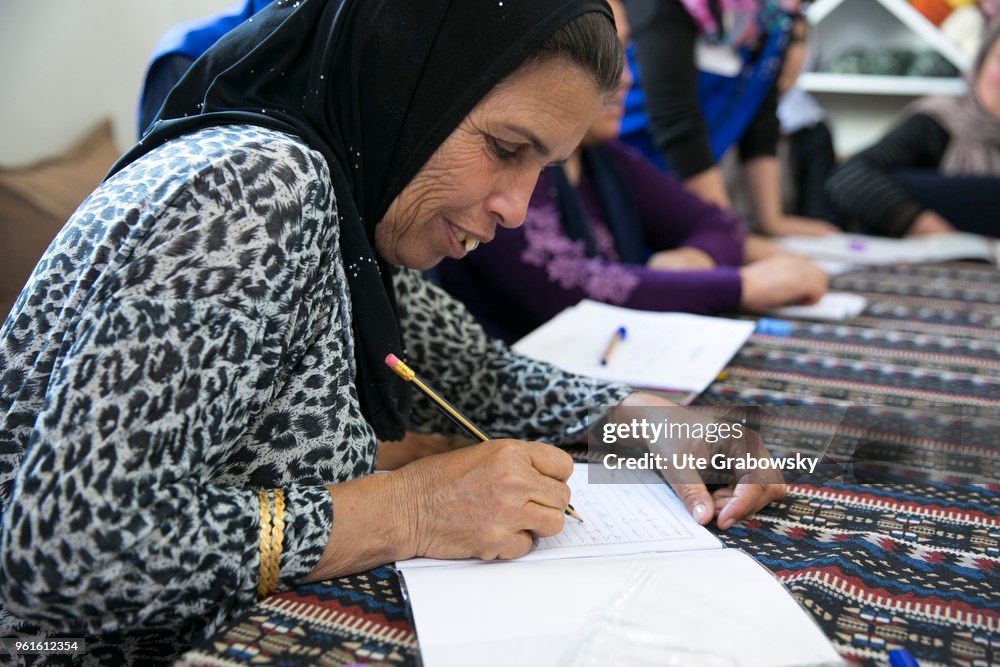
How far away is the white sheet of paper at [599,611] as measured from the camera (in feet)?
2.26

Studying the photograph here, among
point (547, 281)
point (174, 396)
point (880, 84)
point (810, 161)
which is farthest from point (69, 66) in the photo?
point (880, 84)

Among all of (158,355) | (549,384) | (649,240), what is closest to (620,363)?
(549,384)

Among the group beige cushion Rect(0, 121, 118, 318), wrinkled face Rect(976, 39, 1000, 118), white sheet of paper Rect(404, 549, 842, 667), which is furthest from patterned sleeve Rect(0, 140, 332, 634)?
wrinkled face Rect(976, 39, 1000, 118)

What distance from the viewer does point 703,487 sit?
1.00m

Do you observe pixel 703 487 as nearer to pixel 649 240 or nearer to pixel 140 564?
pixel 140 564

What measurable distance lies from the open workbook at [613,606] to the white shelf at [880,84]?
3.85m

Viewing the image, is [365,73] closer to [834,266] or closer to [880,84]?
[834,266]

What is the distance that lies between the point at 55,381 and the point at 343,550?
280 millimetres

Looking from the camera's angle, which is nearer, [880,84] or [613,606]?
[613,606]

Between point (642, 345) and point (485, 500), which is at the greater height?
point (485, 500)

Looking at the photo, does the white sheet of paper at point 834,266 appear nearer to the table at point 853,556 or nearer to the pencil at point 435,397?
the table at point 853,556

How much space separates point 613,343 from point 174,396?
35.8 inches

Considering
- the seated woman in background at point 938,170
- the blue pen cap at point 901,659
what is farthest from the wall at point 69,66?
the seated woman in background at point 938,170

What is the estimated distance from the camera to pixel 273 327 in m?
0.81
